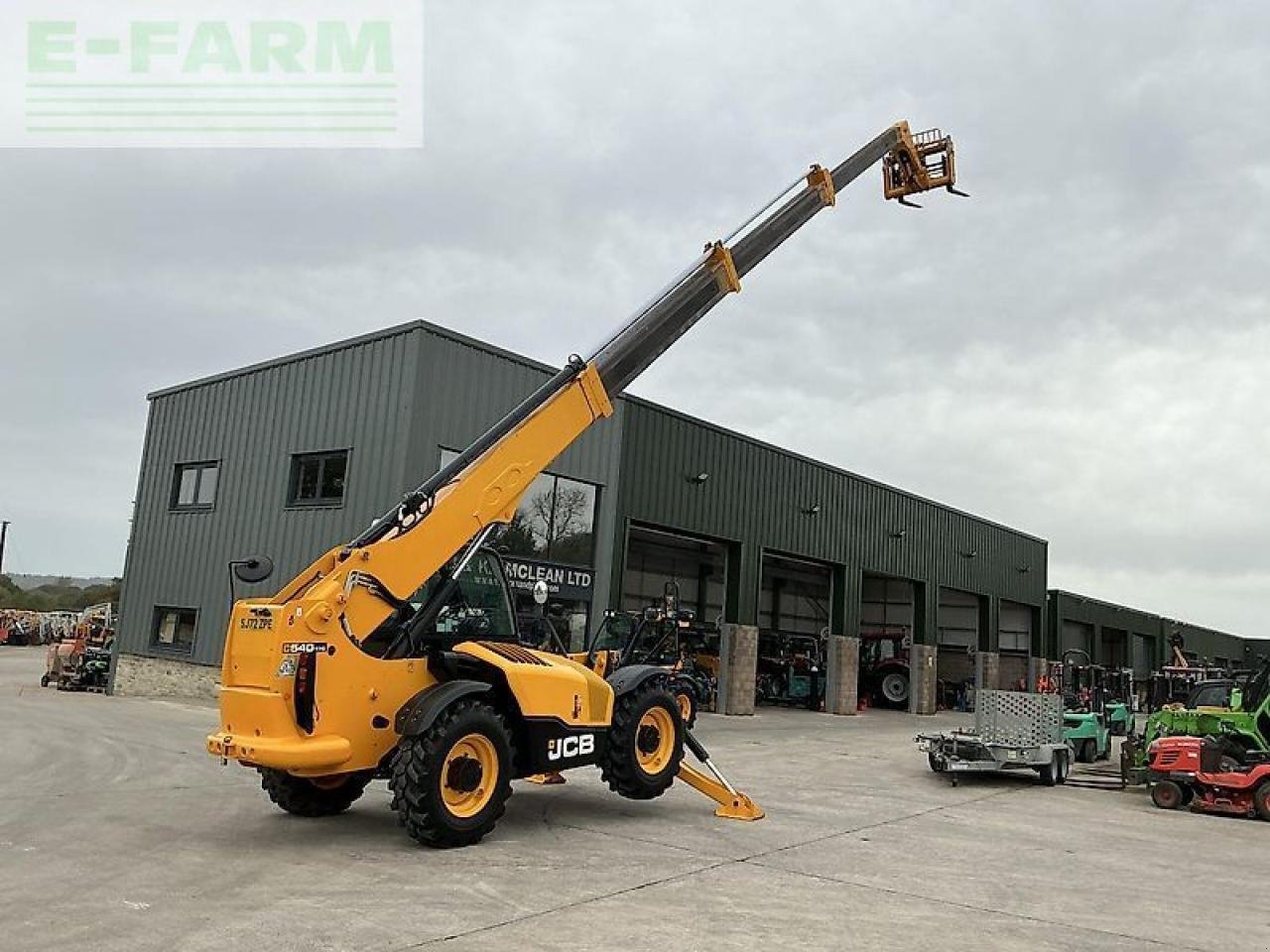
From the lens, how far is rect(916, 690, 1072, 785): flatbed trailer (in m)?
13.8

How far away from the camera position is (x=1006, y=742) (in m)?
14.0

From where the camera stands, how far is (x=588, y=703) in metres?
8.88

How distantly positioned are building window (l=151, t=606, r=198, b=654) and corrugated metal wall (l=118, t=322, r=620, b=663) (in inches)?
6.1

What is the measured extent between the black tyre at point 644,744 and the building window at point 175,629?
14836mm

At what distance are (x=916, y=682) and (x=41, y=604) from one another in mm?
68307

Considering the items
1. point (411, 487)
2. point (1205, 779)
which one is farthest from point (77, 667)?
point (1205, 779)

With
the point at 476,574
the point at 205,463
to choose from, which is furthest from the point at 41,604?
the point at 476,574

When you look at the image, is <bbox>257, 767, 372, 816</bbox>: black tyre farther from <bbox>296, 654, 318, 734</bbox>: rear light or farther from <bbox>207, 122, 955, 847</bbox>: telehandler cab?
<bbox>296, 654, 318, 734</bbox>: rear light

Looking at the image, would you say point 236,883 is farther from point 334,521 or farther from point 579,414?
point 334,521

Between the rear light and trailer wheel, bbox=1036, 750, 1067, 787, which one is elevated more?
the rear light

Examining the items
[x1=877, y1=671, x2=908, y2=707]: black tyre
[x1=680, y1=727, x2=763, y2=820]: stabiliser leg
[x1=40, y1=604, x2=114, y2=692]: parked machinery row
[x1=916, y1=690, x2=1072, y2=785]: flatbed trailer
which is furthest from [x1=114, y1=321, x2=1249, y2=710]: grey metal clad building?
[x1=680, y1=727, x2=763, y2=820]: stabiliser leg

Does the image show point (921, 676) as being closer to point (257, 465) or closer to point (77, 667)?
point (257, 465)

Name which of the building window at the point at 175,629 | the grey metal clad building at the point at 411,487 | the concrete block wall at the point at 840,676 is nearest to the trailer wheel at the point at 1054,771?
the grey metal clad building at the point at 411,487

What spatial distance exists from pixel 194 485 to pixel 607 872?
1822 cm
